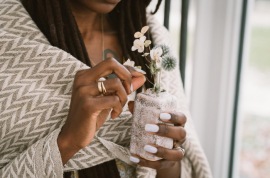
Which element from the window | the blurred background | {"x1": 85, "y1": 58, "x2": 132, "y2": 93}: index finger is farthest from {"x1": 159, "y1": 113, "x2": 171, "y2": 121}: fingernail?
the window

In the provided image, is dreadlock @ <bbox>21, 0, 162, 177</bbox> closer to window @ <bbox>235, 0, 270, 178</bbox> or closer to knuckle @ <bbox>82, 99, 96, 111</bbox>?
knuckle @ <bbox>82, 99, 96, 111</bbox>

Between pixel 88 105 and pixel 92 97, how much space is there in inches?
0.7

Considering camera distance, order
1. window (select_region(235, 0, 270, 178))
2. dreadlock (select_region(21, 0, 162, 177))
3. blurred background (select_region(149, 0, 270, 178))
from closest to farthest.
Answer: dreadlock (select_region(21, 0, 162, 177)) → blurred background (select_region(149, 0, 270, 178)) → window (select_region(235, 0, 270, 178))

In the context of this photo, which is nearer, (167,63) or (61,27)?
(167,63)

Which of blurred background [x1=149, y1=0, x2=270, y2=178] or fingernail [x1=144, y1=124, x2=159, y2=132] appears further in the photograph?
blurred background [x1=149, y1=0, x2=270, y2=178]

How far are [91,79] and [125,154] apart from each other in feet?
0.96

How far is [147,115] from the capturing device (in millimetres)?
786

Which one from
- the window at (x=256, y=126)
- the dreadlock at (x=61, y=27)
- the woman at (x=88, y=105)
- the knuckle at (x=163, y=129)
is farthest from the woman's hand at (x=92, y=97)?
the window at (x=256, y=126)

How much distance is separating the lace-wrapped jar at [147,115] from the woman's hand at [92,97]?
42mm

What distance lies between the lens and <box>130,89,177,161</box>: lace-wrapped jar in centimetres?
78

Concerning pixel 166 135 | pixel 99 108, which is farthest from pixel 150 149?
pixel 99 108

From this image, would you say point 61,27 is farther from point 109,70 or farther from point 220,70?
point 220,70

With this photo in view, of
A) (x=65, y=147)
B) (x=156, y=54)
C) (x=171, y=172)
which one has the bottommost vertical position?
(x=171, y=172)

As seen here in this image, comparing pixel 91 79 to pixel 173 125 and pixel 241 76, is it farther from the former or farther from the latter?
pixel 241 76
